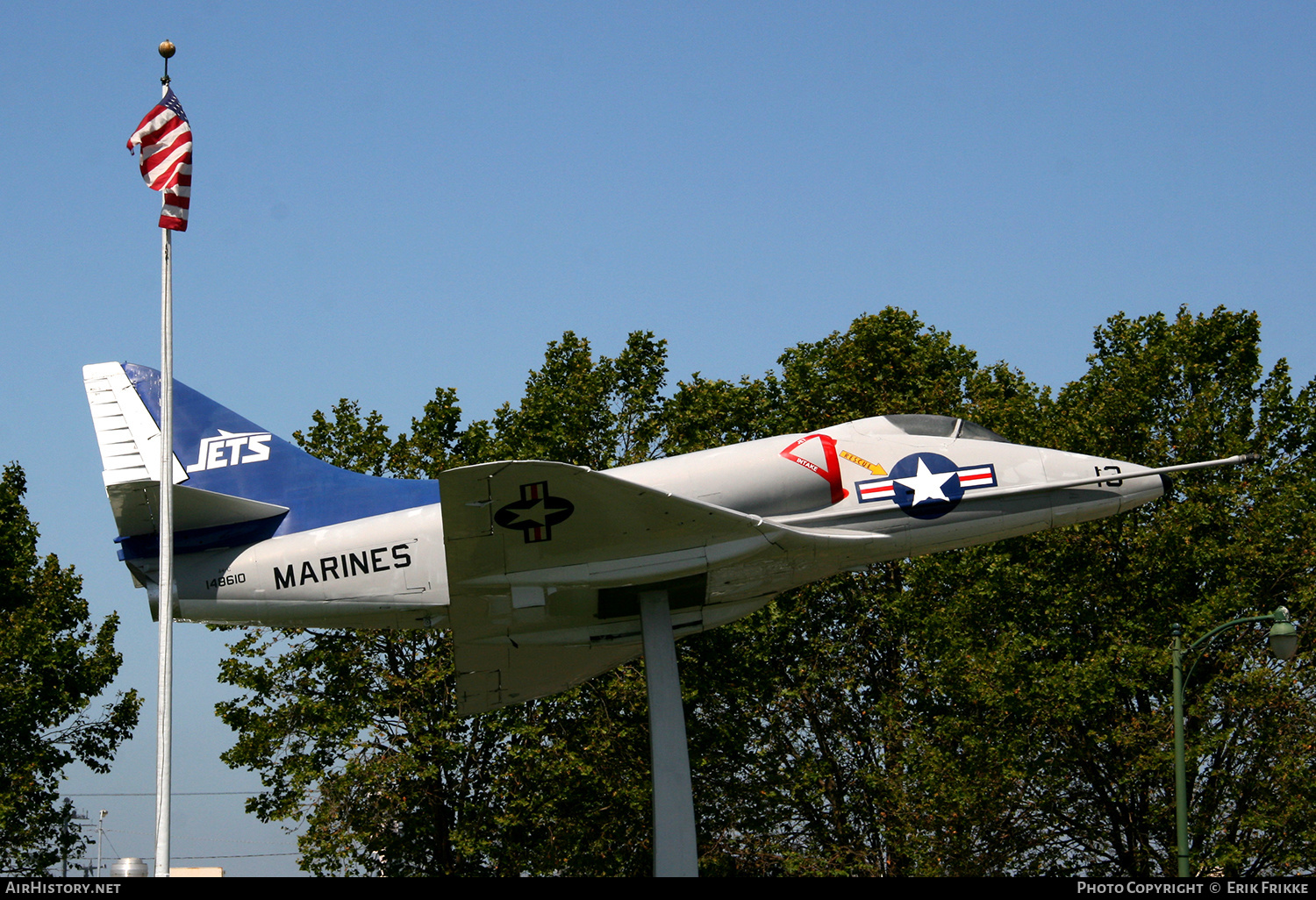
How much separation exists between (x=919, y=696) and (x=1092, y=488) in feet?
43.6

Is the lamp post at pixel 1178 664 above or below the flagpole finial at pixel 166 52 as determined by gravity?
below

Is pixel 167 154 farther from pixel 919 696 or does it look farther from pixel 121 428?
pixel 919 696

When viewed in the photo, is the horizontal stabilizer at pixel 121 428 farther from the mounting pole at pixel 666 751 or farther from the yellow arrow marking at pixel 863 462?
the yellow arrow marking at pixel 863 462

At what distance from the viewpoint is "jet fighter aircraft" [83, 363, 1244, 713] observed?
46.1 feet

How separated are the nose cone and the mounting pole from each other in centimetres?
501

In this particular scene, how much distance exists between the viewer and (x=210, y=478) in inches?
679

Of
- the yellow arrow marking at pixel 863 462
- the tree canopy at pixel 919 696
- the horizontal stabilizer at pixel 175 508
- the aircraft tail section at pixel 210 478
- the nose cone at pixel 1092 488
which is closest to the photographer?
the yellow arrow marking at pixel 863 462

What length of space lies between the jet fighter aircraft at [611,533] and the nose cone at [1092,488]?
0.02 m

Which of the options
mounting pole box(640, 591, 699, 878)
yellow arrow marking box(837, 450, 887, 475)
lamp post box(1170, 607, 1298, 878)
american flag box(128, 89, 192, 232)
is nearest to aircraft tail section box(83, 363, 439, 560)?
american flag box(128, 89, 192, 232)

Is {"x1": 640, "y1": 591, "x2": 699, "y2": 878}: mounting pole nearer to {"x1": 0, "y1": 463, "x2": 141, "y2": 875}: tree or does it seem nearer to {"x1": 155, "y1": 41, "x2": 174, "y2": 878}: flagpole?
{"x1": 155, "y1": 41, "x2": 174, "y2": 878}: flagpole

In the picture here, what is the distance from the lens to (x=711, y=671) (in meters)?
28.4

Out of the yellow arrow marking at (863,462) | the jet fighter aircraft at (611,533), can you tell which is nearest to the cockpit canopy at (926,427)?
the jet fighter aircraft at (611,533)

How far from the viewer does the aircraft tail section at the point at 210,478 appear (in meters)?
15.6

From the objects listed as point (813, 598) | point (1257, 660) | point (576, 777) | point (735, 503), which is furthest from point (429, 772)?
point (1257, 660)
